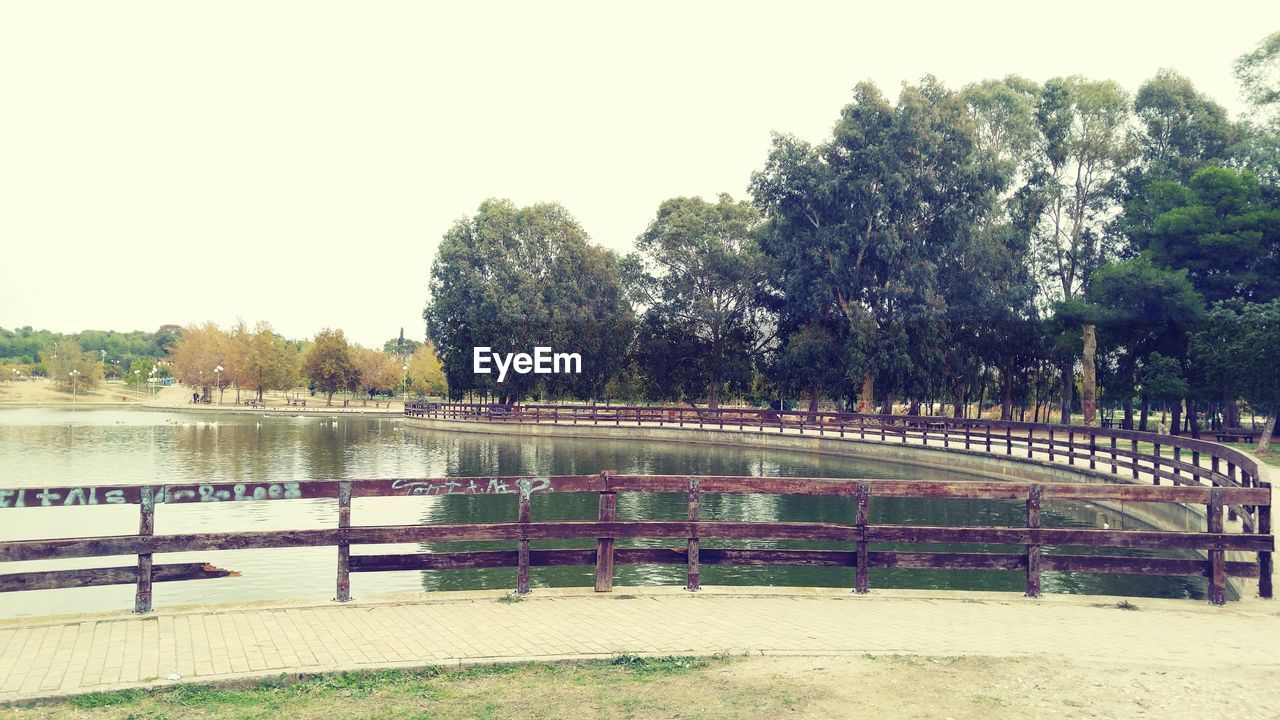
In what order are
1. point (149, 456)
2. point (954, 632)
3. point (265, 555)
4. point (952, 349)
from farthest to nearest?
point (952, 349), point (149, 456), point (265, 555), point (954, 632)

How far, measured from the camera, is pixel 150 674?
23.7 feet

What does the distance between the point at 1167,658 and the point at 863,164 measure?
51677 millimetres

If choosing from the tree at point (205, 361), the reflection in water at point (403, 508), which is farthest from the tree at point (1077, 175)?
the tree at point (205, 361)

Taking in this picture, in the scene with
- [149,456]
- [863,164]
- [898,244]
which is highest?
[863,164]

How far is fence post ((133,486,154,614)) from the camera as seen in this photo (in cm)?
920

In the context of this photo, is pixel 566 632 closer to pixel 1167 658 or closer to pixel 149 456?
pixel 1167 658

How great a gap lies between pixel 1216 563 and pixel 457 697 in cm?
921

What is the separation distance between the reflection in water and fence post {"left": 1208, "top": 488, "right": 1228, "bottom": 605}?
396 centimetres

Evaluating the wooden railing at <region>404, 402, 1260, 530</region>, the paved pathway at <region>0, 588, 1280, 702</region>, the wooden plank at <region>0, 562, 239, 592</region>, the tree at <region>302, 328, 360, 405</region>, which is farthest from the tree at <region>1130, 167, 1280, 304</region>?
the tree at <region>302, 328, 360, 405</region>

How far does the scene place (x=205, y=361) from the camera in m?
113

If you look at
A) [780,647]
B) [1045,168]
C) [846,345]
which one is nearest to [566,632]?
[780,647]

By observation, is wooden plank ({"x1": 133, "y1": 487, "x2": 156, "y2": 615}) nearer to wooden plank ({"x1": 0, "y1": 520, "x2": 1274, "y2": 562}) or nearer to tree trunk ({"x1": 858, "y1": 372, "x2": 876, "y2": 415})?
wooden plank ({"x1": 0, "y1": 520, "x2": 1274, "y2": 562})

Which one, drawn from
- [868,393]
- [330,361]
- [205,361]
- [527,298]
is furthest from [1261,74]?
[205,361]

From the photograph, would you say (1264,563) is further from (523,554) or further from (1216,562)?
(523,554)
